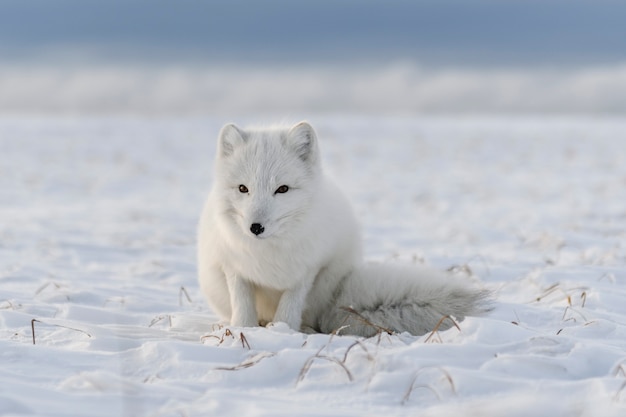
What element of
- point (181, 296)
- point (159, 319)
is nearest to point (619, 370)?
point (159, 319)

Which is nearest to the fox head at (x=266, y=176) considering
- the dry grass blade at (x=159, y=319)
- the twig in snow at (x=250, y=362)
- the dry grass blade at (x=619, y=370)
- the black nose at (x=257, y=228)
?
the black nose at (x=257, y=228)

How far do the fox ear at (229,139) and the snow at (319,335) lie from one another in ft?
3.49

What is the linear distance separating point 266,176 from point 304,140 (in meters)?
0.39

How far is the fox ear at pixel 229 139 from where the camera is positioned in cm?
385

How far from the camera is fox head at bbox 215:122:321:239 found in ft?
11.5

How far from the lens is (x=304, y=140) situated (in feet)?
12.7

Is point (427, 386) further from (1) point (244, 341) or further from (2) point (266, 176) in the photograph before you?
(2) point (266, 176)

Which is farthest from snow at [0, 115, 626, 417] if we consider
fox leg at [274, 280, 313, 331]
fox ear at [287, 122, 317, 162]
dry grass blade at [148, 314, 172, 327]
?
fox ear at [287, 122, 317, 162]

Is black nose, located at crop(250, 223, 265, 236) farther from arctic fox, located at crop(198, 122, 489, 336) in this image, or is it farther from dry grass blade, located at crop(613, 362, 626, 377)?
dry grass blade, located at crop(613, 362, 626, 377)

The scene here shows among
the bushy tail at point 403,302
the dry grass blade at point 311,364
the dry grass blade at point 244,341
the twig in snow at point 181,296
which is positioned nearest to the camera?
the dry grass blade at point 311,364

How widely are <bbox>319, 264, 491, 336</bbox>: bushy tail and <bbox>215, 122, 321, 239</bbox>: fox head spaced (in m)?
0.59

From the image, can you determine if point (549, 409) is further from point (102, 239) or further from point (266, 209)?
point (102, 239)

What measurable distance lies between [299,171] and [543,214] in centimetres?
684

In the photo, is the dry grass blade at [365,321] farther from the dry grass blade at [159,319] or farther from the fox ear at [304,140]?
the dry grass blade at [159,319]
